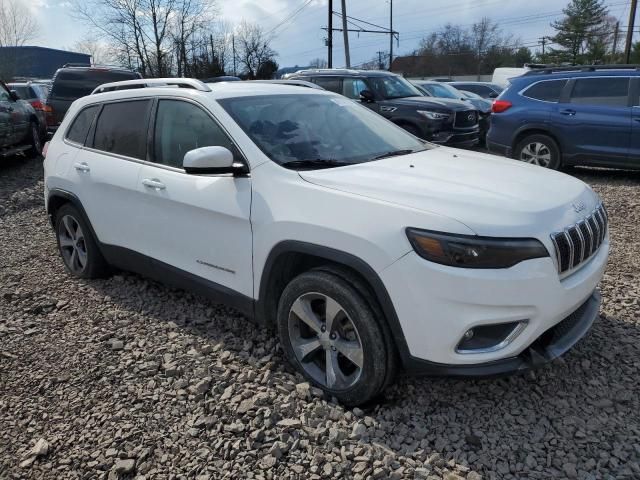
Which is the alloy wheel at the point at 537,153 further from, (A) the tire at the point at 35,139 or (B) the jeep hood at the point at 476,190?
(A) the tire at the point at 35,139

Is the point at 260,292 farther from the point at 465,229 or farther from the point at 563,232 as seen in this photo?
the point at 563,232

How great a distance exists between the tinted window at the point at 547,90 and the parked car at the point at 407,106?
1.52 m

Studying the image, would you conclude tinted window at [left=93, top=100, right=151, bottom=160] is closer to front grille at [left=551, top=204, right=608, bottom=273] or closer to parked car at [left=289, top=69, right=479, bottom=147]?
front grille at [left=551, top=204, right=608, bottom=273]

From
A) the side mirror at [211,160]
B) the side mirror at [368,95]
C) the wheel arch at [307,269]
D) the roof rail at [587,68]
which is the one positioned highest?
the roof rail at [587,68]

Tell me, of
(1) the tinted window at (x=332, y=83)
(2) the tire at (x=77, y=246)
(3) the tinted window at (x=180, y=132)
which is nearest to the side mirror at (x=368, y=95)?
(1) the tinted window at (x=332, y=83)

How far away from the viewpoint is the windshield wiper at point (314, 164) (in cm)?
311

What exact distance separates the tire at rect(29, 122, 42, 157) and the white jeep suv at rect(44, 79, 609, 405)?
8.30 metres

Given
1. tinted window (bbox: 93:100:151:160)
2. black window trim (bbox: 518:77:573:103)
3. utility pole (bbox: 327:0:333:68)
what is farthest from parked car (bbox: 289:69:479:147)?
utility pole (bbox: 327:0:333:68)

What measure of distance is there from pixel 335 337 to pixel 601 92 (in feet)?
24.4

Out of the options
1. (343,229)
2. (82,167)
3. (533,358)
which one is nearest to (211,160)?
(343,229)

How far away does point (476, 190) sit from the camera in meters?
2.74

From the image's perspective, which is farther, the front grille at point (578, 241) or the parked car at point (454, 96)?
the parked car at point (454, 96)

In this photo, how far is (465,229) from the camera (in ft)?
7.93

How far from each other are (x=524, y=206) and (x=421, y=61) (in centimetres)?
7287
